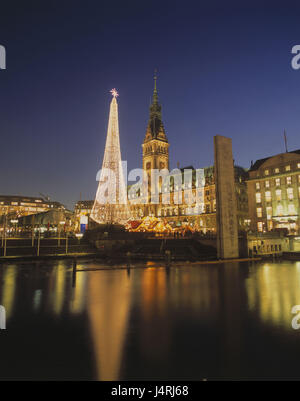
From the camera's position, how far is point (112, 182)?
48.2m

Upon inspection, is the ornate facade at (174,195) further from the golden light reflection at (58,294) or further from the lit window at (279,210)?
the golden light reflection at (58,294)

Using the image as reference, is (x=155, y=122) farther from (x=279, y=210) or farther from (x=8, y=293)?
(x=8, y=293)

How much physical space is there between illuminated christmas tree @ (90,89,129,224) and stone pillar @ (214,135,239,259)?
18021mm

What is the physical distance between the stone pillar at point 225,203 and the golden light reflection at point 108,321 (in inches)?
1030

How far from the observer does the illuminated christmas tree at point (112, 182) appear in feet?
158

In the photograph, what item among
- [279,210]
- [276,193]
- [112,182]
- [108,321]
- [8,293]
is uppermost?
[276,193]

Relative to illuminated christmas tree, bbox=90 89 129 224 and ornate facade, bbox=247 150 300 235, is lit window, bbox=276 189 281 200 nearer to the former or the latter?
ornate facade, bbox=247 150 300 235

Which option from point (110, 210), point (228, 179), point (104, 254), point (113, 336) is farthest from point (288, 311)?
point (104, 254)

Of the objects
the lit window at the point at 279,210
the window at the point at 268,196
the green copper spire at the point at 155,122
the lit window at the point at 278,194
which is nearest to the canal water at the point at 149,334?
the lit window at the point at 279,210

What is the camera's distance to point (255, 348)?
988cm

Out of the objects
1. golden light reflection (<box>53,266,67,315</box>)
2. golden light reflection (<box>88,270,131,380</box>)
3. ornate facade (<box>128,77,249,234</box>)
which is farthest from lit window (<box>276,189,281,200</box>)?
golden light reflection (<box>53,266,67,315</box>)

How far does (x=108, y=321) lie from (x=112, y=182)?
3686 cm

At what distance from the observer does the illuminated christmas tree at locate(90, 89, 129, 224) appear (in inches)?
1896

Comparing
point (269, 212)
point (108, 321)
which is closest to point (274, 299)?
point (108, 321)
